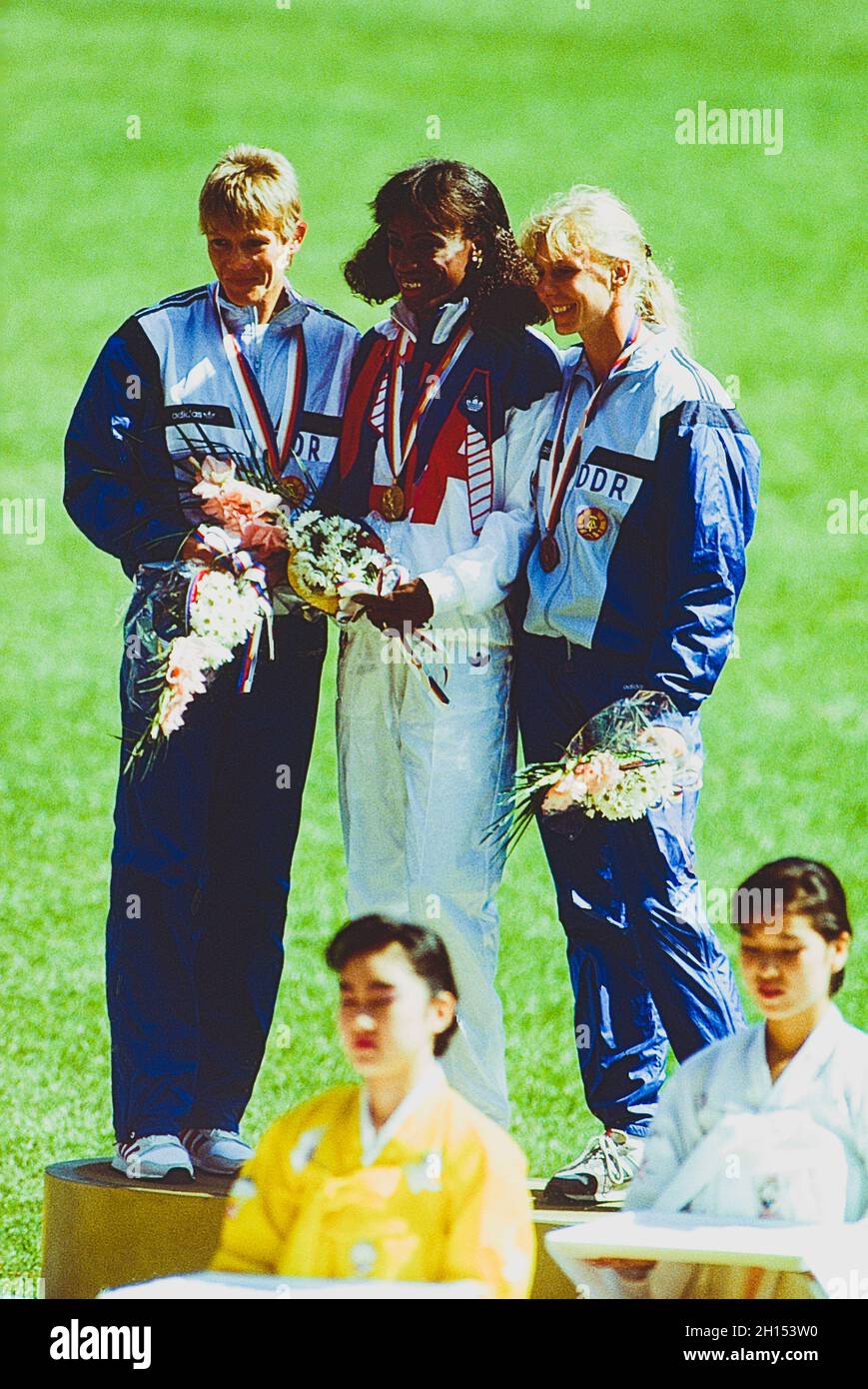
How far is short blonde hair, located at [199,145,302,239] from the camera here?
5848 millimetres

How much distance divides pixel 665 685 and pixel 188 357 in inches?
61.4

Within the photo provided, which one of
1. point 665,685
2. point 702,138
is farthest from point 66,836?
point 702,138

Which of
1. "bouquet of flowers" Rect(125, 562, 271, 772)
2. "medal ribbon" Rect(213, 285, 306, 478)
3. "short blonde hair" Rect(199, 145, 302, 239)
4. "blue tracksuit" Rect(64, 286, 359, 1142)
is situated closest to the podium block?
"blue tracksuit" Rect(64, 286, 359, 1142)

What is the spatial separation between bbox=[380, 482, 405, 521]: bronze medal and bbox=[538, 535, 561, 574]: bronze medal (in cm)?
39

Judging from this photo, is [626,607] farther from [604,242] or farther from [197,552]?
[197,552]

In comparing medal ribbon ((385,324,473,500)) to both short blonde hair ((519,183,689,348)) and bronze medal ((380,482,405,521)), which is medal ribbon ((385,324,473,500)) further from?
short blonde hair ((519,183,689,348))

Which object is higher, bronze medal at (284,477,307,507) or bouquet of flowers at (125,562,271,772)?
bronze medal at (284,477,307,507)

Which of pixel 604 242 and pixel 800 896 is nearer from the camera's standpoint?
pixel 800 896

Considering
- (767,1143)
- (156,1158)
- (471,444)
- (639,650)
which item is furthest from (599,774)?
(156,1158)

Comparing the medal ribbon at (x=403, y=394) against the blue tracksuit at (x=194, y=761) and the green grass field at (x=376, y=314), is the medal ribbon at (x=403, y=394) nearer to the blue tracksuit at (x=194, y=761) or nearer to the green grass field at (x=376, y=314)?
the blue tracksuit at (x=194, y=761)

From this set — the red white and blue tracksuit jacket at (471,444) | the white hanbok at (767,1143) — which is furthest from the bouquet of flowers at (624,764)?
the white hanbok at (767,1143)

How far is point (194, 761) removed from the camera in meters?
5.88

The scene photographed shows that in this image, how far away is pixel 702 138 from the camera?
6.16 meters

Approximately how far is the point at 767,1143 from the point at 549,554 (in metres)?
1.63
